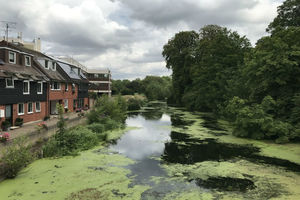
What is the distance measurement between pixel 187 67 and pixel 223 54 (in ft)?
40.1

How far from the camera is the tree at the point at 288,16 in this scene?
70.6 feet

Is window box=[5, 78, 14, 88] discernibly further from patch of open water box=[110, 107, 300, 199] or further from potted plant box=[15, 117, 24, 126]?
patch of open water box=[110, 107, 300, 199]

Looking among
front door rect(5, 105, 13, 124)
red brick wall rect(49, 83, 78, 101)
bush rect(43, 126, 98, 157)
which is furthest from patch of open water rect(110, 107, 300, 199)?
red brick wall rect(49, 83, 78, 101)

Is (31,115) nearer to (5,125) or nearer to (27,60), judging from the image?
(5,125)

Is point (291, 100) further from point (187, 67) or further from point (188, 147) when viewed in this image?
point (187, 67)

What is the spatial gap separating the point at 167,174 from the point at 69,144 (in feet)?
21.7

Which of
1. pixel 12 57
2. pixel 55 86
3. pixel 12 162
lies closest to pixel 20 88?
pixel 12 57

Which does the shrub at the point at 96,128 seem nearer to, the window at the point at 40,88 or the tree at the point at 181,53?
the window at the point at 40,88

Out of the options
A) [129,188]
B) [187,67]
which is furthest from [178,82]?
[129,188]

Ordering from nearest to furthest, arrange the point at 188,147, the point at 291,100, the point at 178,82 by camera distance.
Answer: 1. the point at 188,147
2. the point at 291,100
3. the point at 178,82

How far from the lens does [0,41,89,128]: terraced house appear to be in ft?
52.1

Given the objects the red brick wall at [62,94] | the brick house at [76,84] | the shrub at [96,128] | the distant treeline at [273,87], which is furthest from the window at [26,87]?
the distant treeline at [273,87]

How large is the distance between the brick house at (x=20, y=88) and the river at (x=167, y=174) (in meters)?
7.51

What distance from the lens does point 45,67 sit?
75.8 feet
